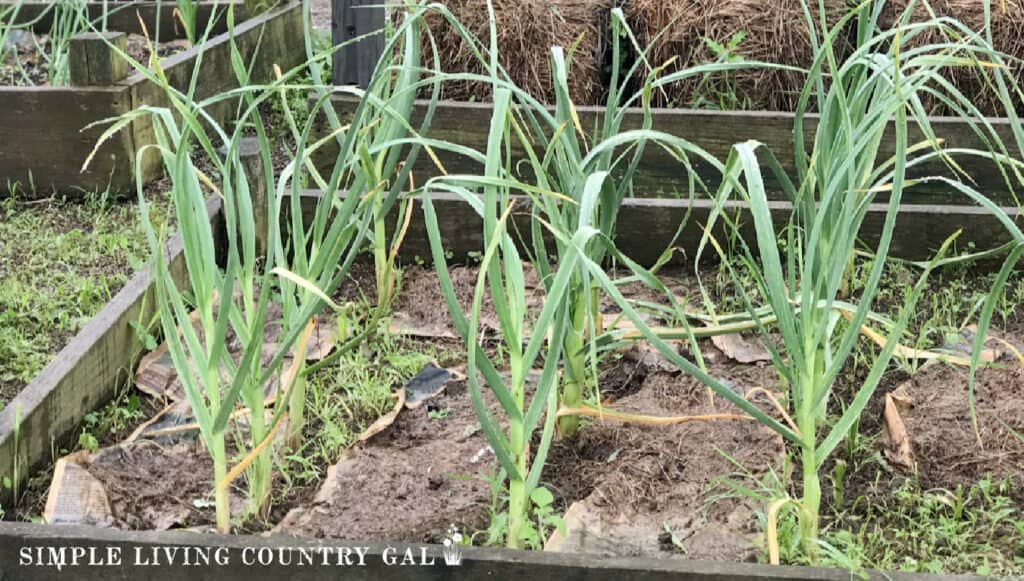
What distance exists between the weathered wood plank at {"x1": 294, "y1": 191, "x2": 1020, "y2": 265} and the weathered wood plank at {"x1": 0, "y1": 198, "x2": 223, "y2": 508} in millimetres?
614

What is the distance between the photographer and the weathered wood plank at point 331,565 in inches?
68.9

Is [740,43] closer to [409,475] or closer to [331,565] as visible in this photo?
[409,475]

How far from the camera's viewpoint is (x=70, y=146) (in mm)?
3826

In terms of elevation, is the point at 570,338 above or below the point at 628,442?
above

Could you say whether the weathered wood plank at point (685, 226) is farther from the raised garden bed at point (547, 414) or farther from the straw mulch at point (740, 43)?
the straw mulch at point (740, 43)

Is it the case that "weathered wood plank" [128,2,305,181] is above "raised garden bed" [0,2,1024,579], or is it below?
above

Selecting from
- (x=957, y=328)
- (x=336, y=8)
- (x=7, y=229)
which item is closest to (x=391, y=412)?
(x=957, y=328)

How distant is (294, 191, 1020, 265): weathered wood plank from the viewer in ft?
9.98

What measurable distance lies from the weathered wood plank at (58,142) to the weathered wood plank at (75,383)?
1.17 metres

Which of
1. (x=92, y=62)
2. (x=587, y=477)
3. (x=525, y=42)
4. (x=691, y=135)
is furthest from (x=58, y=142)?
(x=587, y=477)

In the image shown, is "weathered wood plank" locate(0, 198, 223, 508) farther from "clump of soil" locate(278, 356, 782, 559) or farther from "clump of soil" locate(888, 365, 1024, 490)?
"clump of soil" locate(888, 365, 1024, 490)

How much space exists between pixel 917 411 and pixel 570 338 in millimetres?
711

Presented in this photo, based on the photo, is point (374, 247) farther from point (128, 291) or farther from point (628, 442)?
point (628, 442)

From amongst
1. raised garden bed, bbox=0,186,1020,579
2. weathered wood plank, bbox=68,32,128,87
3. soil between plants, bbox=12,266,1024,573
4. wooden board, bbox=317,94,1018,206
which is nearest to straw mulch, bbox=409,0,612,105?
wooden board, bbox=317,94,1018,206
